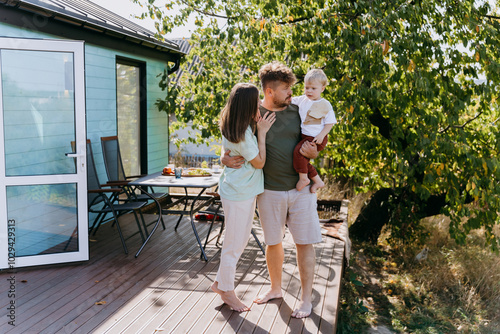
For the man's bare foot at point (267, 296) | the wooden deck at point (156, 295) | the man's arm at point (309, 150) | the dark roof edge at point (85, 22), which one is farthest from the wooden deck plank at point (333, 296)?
the dark roof edge at point (85, 22)

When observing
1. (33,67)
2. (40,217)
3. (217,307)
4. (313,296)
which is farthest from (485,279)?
(33,67)

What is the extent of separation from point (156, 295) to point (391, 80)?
3.48 meters

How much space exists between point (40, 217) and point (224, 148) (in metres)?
2.19

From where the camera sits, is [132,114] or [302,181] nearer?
[302,181]

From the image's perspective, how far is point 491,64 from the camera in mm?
4906

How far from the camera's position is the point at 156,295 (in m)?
3.50

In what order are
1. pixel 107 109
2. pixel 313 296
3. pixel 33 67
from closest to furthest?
pixel 313 296, pixel 33 67, pixel 107 109

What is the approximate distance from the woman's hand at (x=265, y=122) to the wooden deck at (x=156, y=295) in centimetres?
128

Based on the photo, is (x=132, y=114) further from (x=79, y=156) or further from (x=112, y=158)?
(x=79, y=156)

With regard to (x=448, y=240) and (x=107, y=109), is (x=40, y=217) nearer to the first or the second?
(x=107, y=109)

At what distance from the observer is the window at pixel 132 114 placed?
261 inches

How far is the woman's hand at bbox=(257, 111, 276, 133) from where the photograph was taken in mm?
2867

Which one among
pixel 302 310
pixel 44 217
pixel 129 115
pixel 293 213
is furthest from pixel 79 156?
pixel 129 115

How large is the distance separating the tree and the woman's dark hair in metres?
2.22
